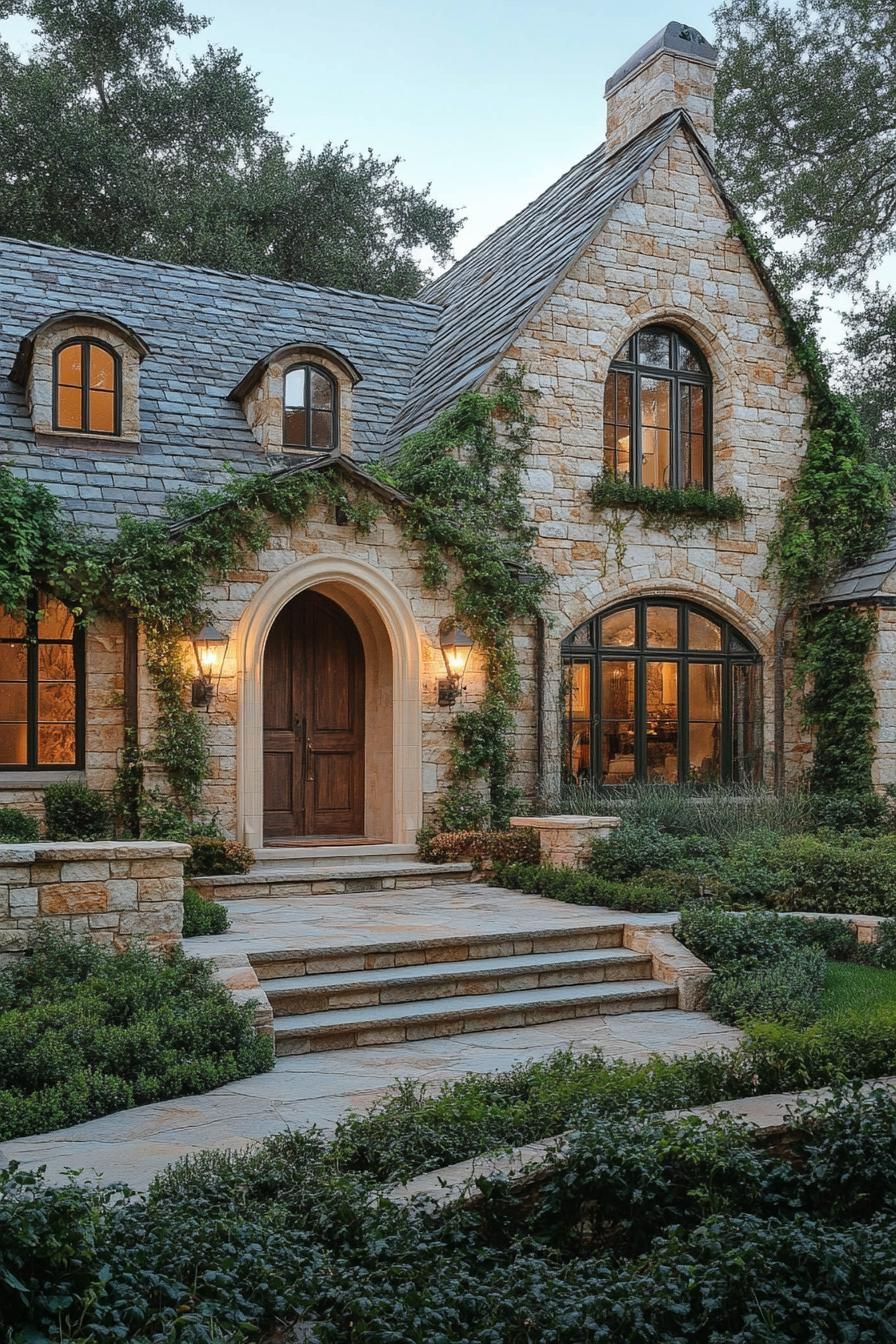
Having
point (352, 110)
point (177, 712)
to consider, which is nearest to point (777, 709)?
point (177, 712)

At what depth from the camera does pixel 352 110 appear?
22359 millimetres

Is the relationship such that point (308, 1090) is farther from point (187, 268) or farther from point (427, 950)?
point (187, 268)

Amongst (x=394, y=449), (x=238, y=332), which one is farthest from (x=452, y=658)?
(x=238, y=332)

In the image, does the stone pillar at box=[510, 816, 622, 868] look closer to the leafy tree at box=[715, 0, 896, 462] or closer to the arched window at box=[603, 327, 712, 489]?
the arched window at box=[603, 327, 712, 489]

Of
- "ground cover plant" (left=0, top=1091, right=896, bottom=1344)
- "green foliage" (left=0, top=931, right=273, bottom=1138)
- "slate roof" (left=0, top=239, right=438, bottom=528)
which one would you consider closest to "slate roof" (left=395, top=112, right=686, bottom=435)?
"slate roof" (left=0, top=239, right=438, bottom=528)

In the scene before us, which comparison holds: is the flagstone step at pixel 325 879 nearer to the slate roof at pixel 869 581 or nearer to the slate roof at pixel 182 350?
the slate roof at pixel 182 350

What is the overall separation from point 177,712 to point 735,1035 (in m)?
6.00

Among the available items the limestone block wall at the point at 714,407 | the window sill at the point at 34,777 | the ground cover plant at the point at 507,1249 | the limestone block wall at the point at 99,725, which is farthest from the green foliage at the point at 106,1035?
the limestone block wall at the point at 714,407

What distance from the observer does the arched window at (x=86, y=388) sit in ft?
40.2

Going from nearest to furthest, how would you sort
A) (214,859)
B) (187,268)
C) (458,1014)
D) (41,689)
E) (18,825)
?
(458,1014), (18,825), (214,859), (41,689), (187,268)

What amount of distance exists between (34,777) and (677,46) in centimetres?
1206

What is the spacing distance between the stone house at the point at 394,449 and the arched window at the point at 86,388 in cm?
3

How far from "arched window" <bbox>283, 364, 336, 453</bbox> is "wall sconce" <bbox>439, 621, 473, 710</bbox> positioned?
2.91 m

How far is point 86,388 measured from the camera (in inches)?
486
